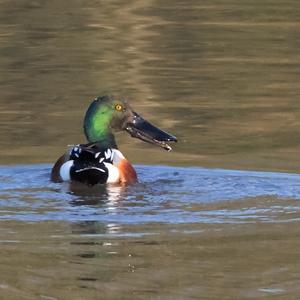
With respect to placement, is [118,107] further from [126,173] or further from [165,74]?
[165,74]

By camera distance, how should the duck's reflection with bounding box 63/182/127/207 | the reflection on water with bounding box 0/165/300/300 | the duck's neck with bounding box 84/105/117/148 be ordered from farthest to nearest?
1. the duck's neck with bounding box 84/105/117/148
2. the duck's reflection with bounding box 63/182/127/207
3. the reflection on water with bounding box 0/165/300/300

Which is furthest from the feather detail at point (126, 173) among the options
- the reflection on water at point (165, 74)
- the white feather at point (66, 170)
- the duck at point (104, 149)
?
the reflection on water at point (165, 74)

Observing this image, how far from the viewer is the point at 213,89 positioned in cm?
1512

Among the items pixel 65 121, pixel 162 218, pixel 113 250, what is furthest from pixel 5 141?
pixel 113 250

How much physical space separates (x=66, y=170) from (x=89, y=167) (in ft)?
0.71

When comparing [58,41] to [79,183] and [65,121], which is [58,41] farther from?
[79,183]

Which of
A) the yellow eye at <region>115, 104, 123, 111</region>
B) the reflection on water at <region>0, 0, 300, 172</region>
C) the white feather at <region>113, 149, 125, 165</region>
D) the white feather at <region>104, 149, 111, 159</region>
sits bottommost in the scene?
the reflection on water at <region>0, 0, 300, 172</region>

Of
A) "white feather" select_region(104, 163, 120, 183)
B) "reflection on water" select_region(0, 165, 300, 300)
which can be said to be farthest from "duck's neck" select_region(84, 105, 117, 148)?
"white feather" select_region(104, 163, 120, 183)

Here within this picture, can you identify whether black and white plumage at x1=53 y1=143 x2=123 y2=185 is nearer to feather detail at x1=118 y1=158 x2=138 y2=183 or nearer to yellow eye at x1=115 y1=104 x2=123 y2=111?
feather detail at x1=118 y1=158 x2=138 y2=183

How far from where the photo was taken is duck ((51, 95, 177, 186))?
373 inches

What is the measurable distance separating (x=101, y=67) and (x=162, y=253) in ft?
32.6

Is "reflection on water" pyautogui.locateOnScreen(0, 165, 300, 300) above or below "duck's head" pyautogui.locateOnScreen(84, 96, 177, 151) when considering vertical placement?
below

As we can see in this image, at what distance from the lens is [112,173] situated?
9.54m

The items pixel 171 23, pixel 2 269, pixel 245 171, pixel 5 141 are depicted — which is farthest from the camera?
pixel 171 23
